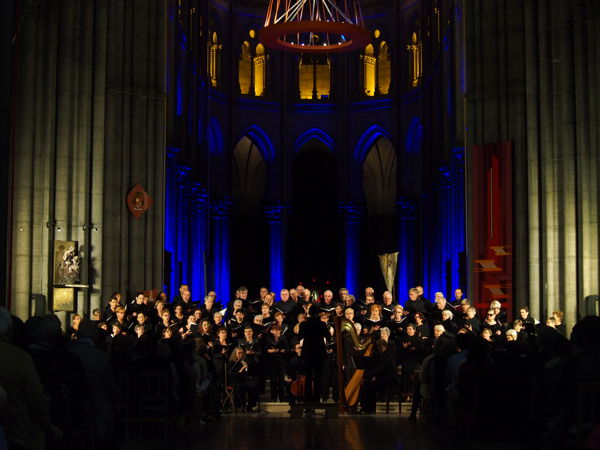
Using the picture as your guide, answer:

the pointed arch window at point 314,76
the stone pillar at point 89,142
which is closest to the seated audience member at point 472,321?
the stone pillar at point 89,142

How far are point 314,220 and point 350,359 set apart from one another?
21233 millimetres

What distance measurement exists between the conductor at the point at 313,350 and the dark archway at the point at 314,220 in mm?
20996

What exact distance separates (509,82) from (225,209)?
45.6 feet

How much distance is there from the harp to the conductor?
264 millimetres

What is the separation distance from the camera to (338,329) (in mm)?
14766

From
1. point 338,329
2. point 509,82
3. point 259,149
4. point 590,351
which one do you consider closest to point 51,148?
point 338,329

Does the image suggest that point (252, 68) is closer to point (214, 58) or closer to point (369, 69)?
point (214, 58)

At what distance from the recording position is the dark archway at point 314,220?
119 ft

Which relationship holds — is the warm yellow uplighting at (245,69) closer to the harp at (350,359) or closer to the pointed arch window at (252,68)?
the pointed arch window at (252,68)

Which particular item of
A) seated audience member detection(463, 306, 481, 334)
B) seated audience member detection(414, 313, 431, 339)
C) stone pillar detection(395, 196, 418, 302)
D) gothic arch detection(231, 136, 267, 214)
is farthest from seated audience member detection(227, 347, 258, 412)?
gothic arch detection(231, 136, 267, 214)

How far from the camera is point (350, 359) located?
15.6 m

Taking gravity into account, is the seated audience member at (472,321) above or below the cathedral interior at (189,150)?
below

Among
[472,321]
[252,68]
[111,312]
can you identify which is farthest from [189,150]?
[472,321]

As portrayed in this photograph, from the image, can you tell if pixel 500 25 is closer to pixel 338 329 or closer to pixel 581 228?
pixel 581 228
